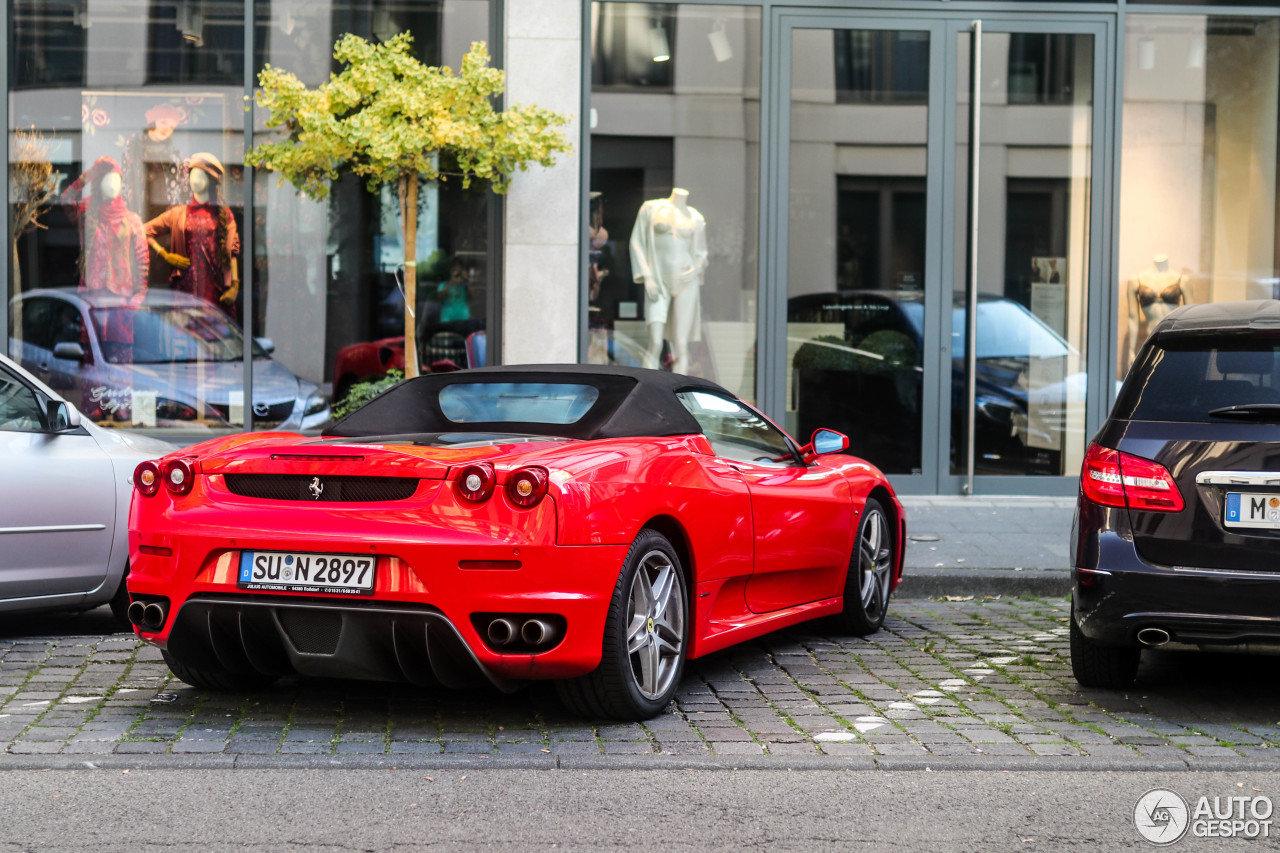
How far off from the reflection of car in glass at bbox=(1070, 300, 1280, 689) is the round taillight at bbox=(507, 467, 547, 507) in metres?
2.10

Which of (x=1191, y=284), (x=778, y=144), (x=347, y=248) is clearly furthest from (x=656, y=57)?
(x=1191, y=284)

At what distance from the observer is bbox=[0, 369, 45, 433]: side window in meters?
6.71

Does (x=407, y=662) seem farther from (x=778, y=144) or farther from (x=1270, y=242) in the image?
(x=1270, y=242)

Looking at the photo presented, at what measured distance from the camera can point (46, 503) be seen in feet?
21.9

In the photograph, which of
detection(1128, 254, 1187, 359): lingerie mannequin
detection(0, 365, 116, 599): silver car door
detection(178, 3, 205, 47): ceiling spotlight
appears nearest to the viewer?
detection(0, 365, 116, 599): silver car door

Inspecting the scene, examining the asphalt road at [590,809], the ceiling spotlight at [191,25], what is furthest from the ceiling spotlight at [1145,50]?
the asphalt road at [590,809]

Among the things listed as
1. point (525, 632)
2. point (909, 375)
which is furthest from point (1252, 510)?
point (909, 375)

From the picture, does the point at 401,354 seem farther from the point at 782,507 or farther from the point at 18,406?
the point at 782,507

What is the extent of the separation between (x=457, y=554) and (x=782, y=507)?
1922 mm

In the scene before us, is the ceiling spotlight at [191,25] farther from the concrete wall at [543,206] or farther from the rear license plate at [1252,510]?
the rear license plate at [1252,510]

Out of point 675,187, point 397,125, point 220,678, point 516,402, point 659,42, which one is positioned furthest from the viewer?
point 675,187

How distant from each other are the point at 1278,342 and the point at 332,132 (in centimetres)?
707

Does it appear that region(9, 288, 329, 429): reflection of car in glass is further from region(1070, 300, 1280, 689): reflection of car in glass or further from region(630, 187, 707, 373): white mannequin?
region(1070, 300, 1280, 689): reflection of car in glass

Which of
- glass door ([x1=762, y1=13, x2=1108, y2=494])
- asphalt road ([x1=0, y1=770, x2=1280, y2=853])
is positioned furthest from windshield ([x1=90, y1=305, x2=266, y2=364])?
asphalt road ([x1=0, y1=770, x2=1280, y2=853])
